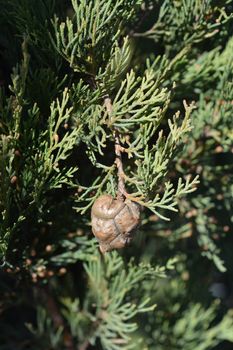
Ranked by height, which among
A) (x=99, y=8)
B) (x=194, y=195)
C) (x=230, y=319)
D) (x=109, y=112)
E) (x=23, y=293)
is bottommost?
(x=230, y=319)

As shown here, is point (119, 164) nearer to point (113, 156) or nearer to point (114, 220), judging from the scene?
point (114, 220)

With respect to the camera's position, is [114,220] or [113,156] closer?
[114,220]

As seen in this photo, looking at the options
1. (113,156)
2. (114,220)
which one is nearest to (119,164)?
(114,220)

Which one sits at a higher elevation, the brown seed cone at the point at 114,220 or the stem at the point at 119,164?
the stem at the point at 119,164

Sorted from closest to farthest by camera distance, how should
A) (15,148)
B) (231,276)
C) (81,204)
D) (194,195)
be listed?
(15,148) → (81,204) → (194,195) → (231,276)

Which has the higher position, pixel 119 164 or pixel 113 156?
pixel 119 164

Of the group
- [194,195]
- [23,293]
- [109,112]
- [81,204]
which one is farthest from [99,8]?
[23,293]

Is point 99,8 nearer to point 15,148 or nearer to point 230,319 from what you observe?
point 15,148

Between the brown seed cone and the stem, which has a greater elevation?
the stem
